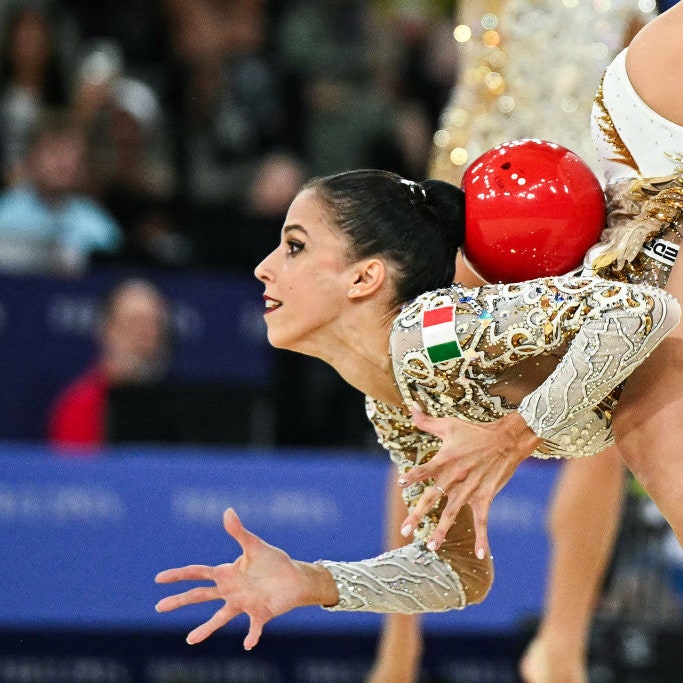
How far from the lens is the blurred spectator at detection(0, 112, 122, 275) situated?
4.60 m

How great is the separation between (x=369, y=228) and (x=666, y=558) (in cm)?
200

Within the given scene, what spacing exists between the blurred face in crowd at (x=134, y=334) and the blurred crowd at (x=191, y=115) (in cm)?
30

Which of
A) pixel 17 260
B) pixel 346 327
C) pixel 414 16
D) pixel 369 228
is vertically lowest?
pixel 17 260

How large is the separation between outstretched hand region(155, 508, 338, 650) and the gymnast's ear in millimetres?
382

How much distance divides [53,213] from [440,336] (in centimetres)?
304

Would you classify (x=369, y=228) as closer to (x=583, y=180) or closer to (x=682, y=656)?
(x=583, y=180)

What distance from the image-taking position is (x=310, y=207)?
210 cm

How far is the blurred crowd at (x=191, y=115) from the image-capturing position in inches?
185

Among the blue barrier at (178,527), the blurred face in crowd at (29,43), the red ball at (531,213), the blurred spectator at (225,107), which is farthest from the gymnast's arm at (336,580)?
the blurred face in crowd at (29,43)

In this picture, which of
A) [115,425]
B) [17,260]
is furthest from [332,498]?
[17,260]

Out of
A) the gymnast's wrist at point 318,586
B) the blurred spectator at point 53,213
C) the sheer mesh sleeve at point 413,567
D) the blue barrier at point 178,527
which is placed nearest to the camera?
the gymnast's wrist at point 318,586

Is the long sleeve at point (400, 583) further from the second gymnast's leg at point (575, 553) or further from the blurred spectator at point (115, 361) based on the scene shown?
the blurred spectator at point (115, 361)

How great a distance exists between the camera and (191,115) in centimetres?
549

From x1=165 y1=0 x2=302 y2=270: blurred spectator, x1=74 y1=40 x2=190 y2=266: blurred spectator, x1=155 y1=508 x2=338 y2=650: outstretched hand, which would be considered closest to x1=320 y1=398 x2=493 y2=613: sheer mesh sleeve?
x1=155 y1=508 x2=338 y2=650: outstretched hand
